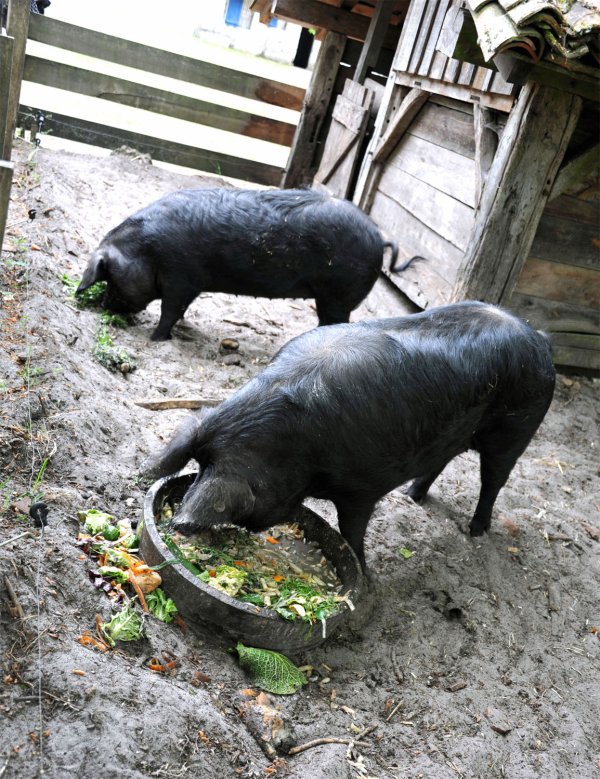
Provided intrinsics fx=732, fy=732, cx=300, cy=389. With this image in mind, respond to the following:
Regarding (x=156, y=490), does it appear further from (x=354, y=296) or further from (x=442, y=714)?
(x=354, y=296)

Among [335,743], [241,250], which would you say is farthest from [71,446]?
[241,250]

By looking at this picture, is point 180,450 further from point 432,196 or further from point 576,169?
point 432,196

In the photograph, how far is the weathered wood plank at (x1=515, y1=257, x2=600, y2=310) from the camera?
6059 millimetres

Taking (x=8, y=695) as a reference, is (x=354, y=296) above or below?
above

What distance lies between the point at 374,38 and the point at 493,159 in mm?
4418

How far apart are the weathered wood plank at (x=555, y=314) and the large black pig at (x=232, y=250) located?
1.33 m

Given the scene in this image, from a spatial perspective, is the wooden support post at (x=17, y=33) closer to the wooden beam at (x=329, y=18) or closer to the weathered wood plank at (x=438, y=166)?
the wooden beam at (x=329, y=18)

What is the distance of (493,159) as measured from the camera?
555cm

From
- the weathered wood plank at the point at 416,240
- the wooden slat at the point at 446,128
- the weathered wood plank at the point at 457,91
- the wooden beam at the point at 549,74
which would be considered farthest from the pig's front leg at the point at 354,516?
→ the wooden slat at the point at 446,128

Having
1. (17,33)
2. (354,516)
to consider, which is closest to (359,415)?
(354,516)

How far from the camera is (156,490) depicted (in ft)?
10.7

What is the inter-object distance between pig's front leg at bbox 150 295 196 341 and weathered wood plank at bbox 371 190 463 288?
7.17 ft

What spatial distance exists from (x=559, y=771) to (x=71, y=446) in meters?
2.60

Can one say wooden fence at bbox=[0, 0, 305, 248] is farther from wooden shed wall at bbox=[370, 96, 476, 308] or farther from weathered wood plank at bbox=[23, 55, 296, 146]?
wooden shed wall at bbox=[370, 96, 476, 308]
